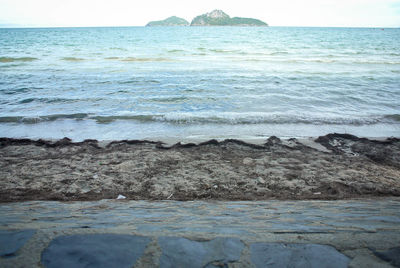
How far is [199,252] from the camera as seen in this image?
1.48m

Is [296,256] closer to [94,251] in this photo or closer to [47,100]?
[94,251]

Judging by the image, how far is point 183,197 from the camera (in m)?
3.61

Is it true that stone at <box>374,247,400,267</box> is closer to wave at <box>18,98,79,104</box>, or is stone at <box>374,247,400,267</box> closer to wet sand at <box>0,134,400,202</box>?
wet sand at <box>0,134,400,202</box>

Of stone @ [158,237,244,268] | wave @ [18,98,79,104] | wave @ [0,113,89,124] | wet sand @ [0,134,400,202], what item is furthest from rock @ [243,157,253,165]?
wave @ [18,98,79,104]

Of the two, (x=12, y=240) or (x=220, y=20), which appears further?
(x=220, y=20)

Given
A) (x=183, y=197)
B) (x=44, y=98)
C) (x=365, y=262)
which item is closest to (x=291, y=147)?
(x=183, y=197)

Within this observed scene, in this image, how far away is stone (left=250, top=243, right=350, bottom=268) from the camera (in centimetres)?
138

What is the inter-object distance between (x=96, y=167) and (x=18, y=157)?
1.90 metres

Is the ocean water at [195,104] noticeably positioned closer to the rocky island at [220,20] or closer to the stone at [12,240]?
the stone at [12,240]

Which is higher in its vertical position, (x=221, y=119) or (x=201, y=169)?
(x=221, y=119)

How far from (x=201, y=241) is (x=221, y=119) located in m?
6.49

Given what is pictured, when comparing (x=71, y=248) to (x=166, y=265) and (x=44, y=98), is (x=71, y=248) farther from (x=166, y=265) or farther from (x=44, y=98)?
(x=44, y=98)

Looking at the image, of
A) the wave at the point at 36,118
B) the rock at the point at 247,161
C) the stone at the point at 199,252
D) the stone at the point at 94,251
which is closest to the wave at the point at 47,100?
the wave at the point at 36,118

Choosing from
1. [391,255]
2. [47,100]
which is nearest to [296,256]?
[391,255]
